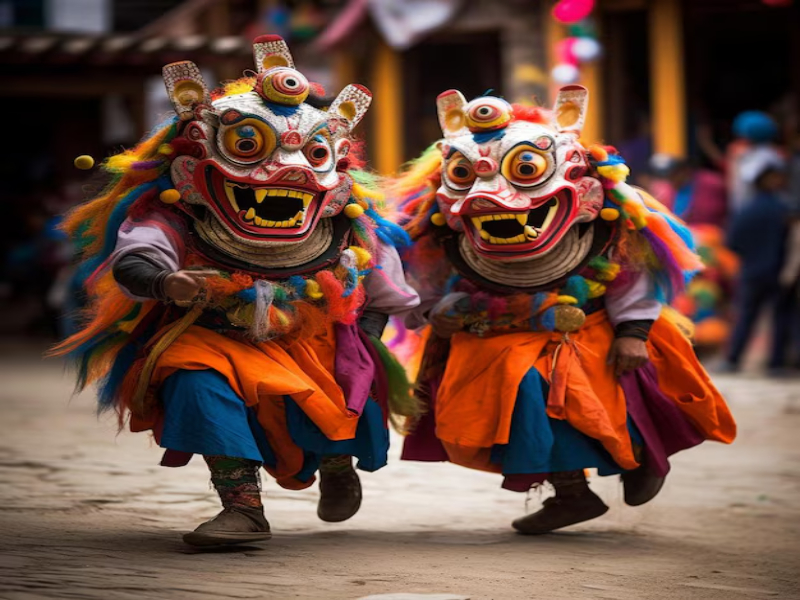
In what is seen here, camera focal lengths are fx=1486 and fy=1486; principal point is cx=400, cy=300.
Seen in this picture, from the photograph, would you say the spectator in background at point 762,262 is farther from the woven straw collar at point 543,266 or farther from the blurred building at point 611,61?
the woven straw collar at point 543,266

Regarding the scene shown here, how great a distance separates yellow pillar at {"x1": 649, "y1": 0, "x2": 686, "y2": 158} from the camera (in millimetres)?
14742

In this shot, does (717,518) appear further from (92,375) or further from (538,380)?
(92,375)

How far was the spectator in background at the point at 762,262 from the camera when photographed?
11188mm

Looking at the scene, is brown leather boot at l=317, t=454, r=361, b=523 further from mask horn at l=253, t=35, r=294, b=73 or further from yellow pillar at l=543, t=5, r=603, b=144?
yellow pillar at l=543, t=5, r=603, b=144

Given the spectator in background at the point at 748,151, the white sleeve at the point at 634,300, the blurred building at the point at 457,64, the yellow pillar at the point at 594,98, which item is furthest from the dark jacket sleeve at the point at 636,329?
the yellow pillar at the point at 594,98

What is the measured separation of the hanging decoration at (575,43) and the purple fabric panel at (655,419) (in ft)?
31.9

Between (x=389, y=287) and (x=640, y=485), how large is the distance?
47.9 inches

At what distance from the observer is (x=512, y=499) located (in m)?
6.50

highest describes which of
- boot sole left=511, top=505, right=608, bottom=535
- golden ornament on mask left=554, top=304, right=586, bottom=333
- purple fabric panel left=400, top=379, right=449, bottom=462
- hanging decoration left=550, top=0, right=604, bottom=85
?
hanging decoration left=550, top=0, right=604, bottom=85

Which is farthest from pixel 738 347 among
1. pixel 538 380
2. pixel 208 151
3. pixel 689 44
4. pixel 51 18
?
pixel 51 18

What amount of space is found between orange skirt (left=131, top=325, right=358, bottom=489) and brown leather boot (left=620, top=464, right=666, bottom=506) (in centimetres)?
118

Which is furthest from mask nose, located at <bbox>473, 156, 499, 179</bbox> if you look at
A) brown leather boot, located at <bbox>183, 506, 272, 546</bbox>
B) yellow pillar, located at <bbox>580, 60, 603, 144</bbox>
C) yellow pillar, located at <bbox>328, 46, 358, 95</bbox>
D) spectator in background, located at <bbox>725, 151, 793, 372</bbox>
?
yellow pillar, located at <bbox>328, 46, 358, 95</bbox>

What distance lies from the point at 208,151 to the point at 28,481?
6.11 feet

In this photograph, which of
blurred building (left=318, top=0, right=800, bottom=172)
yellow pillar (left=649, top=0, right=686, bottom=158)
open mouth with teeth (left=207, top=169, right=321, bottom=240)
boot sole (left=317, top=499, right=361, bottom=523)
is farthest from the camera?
blurred building (left=318, top=0, right=800, bottom=172)
